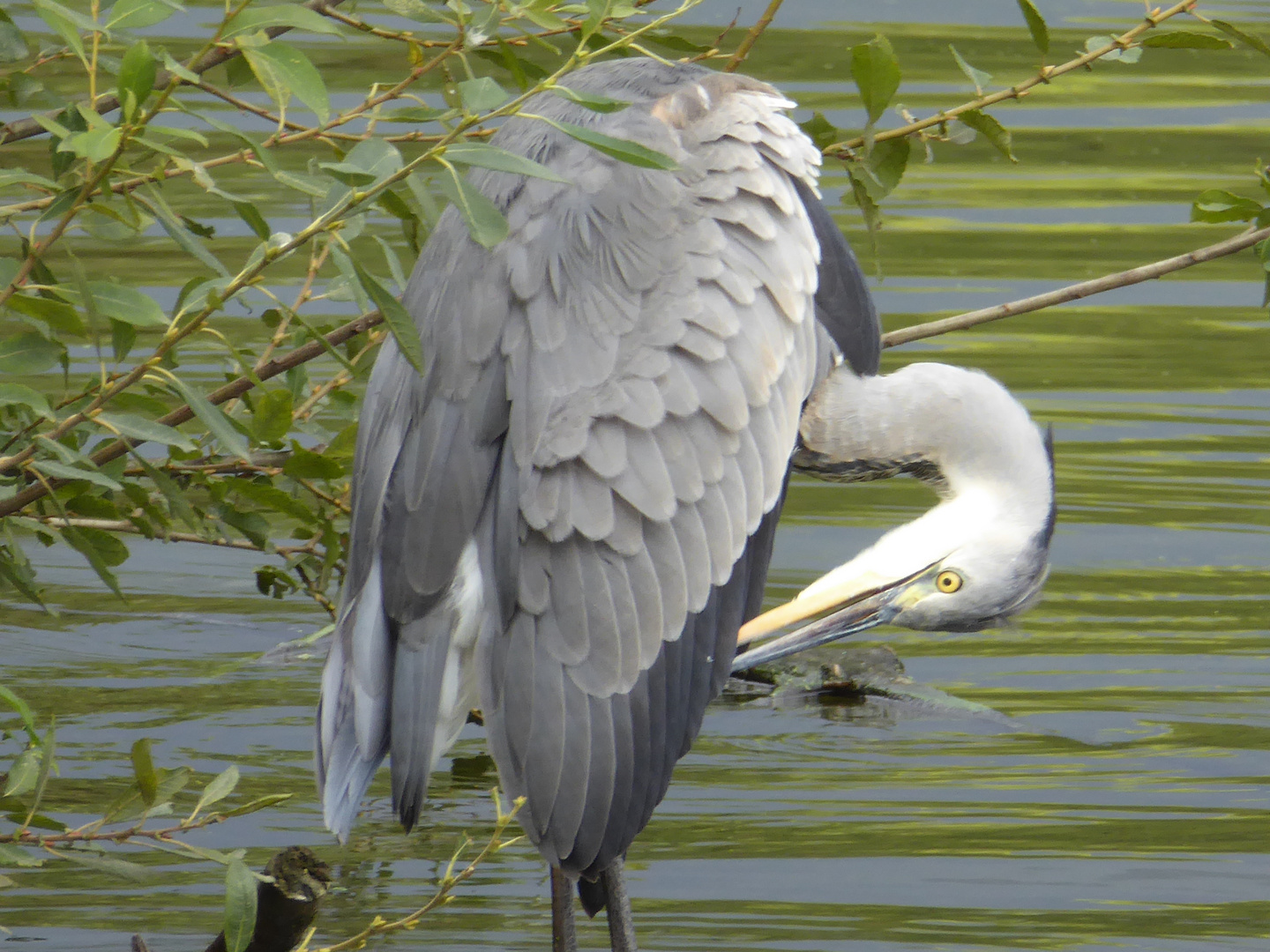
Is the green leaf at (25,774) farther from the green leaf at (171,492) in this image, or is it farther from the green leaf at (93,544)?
the green leaf at (171,492)

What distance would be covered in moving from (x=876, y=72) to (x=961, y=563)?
1.02m

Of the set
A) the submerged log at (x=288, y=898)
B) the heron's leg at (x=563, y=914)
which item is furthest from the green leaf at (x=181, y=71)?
the heron's leg at (x=563, y=914)

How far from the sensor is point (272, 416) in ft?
10.9

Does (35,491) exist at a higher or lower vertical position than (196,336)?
higher

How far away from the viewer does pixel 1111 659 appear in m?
5.18

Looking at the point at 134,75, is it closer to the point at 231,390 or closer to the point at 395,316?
the point at 395,316

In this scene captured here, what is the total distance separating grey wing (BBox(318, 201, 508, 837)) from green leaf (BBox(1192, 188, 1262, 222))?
145 cm

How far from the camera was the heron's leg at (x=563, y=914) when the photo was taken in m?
3.34

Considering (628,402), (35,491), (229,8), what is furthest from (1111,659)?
(229,8)

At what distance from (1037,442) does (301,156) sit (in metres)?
5.40

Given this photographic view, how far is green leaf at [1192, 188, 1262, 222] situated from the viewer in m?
3.64

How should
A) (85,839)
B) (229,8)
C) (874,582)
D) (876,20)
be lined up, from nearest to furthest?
(229,8), (85,839), (874,582), (876,20)

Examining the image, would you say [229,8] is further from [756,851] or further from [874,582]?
[756,851]

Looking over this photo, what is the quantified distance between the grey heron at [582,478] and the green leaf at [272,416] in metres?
0.19
